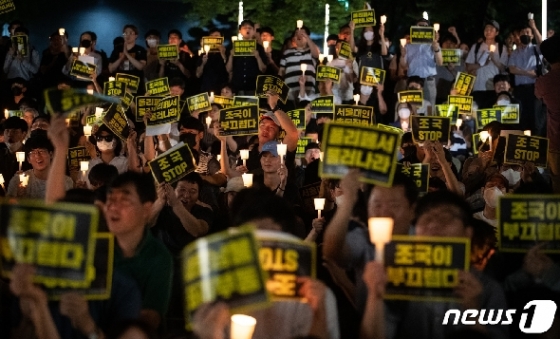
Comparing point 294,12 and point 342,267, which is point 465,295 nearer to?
point 342,267

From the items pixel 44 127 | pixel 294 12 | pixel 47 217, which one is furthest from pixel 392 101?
pixel 47 217

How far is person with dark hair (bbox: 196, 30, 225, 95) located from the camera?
55.5ft

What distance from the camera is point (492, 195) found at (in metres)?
8.58

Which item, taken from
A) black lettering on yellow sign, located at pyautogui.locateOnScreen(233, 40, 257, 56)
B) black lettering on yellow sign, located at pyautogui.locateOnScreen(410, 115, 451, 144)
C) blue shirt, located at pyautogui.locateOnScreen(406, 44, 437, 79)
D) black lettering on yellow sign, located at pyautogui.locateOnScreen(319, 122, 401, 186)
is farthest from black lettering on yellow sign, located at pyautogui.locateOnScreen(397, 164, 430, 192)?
blue shirt, located at pyautogui.locateOnScreen(406, 44, 437, 79)

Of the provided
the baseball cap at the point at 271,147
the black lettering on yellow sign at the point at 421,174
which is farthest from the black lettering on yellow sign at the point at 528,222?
the baseball cap at the point at 271,147

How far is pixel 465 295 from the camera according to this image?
5418 millimetres

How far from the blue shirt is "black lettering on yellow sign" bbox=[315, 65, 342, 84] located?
74.1 inches

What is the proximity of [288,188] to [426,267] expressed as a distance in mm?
4743

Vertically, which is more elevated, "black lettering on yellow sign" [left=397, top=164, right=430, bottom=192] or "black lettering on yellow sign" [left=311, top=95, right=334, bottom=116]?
"black lettering on yellow sign" [left=311, top=95, right=334, bottom=116]

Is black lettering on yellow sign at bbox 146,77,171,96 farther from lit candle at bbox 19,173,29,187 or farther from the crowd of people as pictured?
lit candle at bbox 19,173,29,187

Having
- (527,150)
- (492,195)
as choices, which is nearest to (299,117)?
(527,150)

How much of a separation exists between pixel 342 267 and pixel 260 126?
567 centimetres

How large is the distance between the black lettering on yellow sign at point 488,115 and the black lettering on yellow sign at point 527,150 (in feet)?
14.6

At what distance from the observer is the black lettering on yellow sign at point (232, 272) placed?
4809 mm
